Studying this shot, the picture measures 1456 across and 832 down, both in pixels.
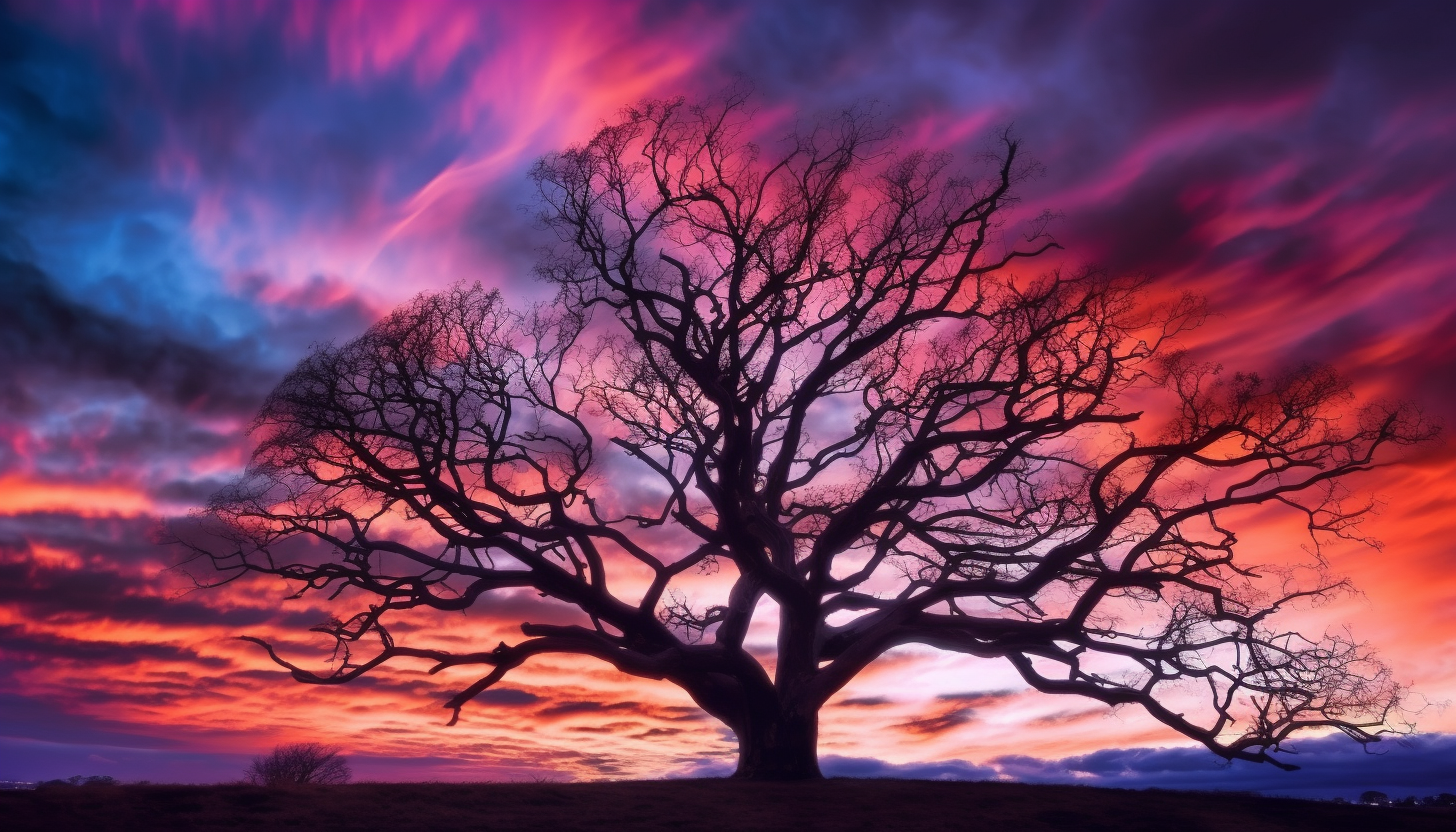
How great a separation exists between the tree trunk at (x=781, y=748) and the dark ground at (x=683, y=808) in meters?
0.82

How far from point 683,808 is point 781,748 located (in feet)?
12.4

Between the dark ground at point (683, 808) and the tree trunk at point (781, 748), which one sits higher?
the tree trunk at point (781, 748)

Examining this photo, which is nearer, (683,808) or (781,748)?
(683,808)

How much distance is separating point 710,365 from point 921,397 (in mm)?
5205

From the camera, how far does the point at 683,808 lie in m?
14.9

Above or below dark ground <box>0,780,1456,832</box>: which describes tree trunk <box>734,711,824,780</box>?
above

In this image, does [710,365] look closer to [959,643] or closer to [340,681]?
[959,643]

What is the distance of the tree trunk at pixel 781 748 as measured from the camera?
59.7ft

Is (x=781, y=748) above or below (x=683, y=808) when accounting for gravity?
above

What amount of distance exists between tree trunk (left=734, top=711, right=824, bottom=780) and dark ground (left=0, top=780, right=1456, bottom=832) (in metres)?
0.82

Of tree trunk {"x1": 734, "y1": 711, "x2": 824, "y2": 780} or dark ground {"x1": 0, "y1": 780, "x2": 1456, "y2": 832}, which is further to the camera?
tree trunk {"x1": 734, "y1": 711, "x2": 824, "y2": 780}

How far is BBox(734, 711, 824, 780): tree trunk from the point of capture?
716 inches

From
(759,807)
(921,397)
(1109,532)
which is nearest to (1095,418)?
(1109,532)

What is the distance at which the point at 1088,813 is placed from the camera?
15648 millimetres
